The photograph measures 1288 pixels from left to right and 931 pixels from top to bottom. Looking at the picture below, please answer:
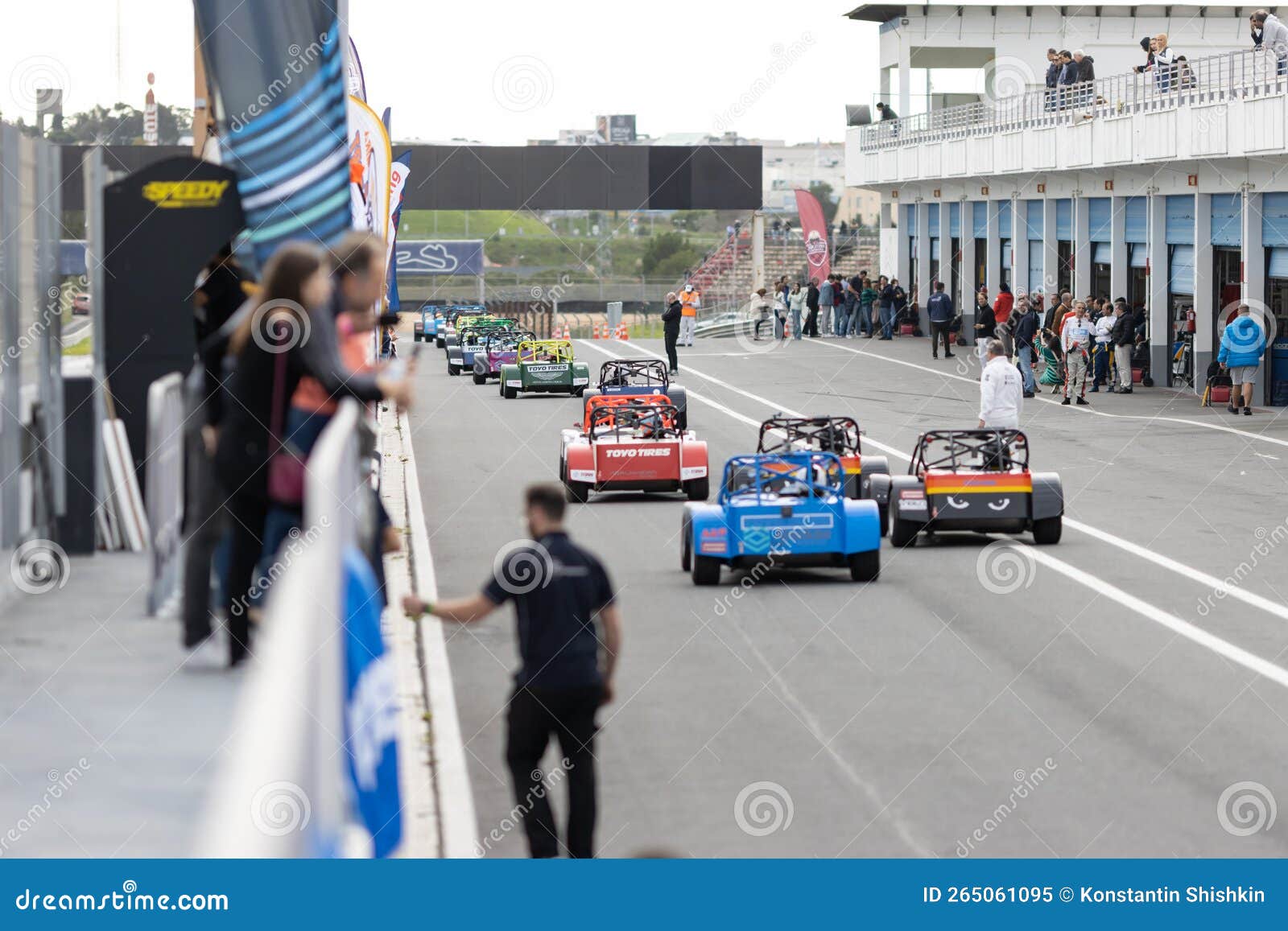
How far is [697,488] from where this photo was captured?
21.9 meters

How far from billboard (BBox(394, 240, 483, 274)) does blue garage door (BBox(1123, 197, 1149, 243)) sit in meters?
38.8

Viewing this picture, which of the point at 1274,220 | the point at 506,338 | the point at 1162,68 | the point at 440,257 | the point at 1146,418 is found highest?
the point at 1162,68

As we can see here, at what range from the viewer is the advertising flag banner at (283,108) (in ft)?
25.2

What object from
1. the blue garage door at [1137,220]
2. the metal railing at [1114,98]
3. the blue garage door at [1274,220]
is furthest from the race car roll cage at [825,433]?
the blue garage door at [1137,220]

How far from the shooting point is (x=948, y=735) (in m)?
11.1

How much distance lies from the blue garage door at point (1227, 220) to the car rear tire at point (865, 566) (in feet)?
72.8

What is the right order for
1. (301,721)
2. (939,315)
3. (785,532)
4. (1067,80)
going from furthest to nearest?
1. (939,315)
2. (1067,80)
3. (785,532)
4. (301,721)

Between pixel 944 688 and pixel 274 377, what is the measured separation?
7548 millimetres

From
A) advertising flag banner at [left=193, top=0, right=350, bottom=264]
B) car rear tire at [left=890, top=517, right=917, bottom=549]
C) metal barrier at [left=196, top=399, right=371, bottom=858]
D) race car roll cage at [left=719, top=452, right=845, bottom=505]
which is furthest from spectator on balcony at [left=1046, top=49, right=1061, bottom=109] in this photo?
metal barrier at [left=196, top=399, right=371, bottom=858]

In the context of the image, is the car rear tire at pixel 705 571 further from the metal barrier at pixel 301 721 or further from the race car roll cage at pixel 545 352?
the race car roll cage at pixel 545 352

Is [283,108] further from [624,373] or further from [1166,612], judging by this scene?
[624,373]

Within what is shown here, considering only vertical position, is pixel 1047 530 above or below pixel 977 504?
below

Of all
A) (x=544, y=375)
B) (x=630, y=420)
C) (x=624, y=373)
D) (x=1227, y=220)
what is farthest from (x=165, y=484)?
(x=1227, y=220)

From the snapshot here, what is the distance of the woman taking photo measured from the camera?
5.45 metres
